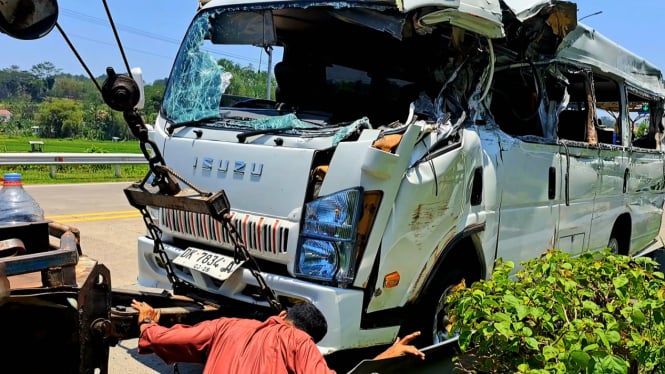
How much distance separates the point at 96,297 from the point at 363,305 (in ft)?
5.22

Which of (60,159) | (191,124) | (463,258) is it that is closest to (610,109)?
(463,258)

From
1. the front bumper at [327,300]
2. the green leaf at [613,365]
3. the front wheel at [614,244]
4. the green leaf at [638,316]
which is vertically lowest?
the front wheel at [614,244]

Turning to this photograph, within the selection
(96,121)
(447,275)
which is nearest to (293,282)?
(447,275)

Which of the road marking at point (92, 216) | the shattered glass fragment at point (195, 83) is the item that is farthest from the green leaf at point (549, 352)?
the road marking at point (92, 216)

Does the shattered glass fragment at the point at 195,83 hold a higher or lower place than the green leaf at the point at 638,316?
higher

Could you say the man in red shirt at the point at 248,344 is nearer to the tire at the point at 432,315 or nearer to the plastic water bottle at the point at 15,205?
the plastic water bottle at the point at 15,205

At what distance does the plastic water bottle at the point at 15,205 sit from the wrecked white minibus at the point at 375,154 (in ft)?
3.11

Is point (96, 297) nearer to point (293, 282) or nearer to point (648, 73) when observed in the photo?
point (293, 282)

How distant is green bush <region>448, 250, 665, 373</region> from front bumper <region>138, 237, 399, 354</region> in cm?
68

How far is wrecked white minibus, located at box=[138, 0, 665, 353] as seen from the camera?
3484 mm

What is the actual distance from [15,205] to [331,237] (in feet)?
5.66

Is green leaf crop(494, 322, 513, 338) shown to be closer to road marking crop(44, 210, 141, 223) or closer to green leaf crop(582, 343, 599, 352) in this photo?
green leaf crop(582, 343, 599, 352)

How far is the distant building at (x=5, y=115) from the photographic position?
78.2m

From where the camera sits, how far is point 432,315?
4.08 meters
